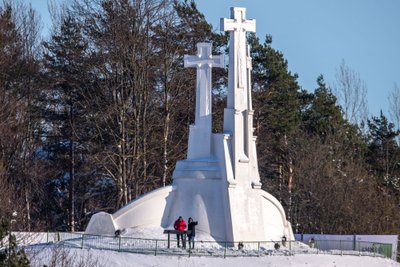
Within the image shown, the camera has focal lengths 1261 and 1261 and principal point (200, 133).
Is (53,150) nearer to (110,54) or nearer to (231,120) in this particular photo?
(110,54)

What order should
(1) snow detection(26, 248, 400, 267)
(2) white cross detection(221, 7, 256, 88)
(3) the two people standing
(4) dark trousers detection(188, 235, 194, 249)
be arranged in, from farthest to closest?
(2) white cross detection(221, 7, 256, 88), (3) the two people standing, (4) dark trousers detection(188, 235, 194, 249), (1) snow detection(26, 248, 400, 267)

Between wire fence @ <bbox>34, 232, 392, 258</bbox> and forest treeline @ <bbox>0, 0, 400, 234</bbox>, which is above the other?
forest treeline @ <bbox>0, 0, 400, 234</bbox>

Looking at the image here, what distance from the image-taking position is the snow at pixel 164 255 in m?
39.4

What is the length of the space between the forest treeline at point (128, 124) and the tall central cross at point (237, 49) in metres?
10.2

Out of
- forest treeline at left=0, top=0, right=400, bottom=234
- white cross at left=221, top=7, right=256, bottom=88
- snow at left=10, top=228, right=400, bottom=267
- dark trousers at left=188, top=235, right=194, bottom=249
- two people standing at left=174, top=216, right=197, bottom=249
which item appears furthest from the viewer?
forest treeline at left=0, top=0, right=400, bottom=234

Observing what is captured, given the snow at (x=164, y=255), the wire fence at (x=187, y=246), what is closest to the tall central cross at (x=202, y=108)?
the snow at (x=164, y=255)

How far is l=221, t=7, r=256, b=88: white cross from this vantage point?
46031 mm

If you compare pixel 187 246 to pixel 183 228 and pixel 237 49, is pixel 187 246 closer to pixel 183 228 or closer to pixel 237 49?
pixel 183 228

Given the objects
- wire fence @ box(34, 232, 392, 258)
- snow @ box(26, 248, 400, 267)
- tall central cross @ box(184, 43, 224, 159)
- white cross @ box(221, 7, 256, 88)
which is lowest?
snow @ box(26, 248, 400, 267)

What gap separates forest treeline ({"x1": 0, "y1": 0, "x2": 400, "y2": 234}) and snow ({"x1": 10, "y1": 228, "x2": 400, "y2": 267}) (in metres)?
8.62

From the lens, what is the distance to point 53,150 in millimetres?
61344

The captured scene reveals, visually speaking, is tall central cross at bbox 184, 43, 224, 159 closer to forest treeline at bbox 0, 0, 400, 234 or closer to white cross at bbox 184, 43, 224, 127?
white cross at bbox 184, 43, 224, 127

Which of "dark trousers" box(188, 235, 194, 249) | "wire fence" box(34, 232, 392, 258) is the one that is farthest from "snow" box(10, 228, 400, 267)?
"dark trousers" box(188, 235, 194, 249)

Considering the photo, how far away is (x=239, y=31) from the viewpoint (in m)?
46.5
